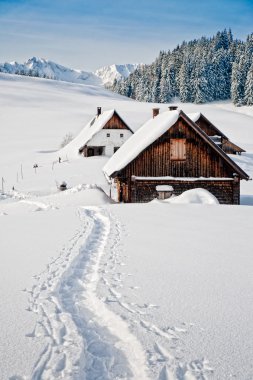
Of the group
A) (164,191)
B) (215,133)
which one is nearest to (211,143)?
(164,191)

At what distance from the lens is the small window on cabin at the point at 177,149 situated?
902 inches

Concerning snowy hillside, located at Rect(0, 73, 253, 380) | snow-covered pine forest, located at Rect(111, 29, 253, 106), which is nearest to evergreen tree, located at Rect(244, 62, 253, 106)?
snow-covered pine forest, located at Rect(111, 29, 253, 106)

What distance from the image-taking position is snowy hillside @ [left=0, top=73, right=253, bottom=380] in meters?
4.29

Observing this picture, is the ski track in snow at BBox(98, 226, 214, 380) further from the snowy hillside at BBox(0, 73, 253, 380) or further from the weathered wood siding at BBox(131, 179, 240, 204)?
the weathered wood siding at BBox(131, 179, 240, 204)

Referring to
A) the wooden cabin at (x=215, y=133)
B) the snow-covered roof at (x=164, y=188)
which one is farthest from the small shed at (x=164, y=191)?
the wooden cabin at (x=215, y=133)

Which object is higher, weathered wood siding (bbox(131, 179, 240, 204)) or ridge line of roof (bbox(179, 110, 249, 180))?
ridge line of roof (bbox(179, 110, 249, 180))

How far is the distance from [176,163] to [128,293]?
1716 cm

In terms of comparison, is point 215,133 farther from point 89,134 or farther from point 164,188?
point 164,188

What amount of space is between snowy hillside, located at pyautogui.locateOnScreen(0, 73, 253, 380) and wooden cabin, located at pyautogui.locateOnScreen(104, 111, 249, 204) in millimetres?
4804

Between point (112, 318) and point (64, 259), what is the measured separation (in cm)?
364

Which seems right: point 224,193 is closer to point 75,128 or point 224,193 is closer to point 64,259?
point 64,259

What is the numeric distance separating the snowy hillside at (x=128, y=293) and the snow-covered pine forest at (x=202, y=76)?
85.9 m

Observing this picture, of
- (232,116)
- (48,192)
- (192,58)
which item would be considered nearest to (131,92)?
(192,58)

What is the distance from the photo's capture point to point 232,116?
269 feet
